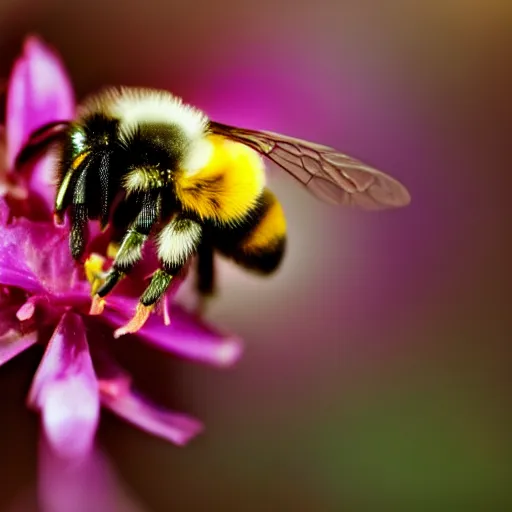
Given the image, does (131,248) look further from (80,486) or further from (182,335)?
(80,486)

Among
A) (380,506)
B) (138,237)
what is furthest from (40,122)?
(380,506)

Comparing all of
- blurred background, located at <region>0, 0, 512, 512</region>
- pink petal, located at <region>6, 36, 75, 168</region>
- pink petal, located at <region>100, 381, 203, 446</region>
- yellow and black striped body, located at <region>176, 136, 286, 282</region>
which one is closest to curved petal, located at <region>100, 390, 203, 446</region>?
pink petal, located at <region>100, 381, 203, 446</region>

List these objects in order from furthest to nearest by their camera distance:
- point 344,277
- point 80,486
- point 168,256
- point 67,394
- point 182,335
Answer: point 344,277, point 80,486, point 182,335, point 168,256, point 67,394

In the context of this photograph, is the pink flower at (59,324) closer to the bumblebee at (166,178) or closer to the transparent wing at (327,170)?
the bumblebee at (166,178)

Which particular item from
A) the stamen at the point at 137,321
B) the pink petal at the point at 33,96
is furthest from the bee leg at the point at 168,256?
the pink petal at the point at 33,96

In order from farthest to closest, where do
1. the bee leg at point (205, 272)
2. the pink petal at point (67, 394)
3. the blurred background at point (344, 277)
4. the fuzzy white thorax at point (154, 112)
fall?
the blurred background at point (344, 277) < the bee leg at point (205, 272) < the fuzzy white thorax at point (154, 112) < the pink petal at point (67, 394)

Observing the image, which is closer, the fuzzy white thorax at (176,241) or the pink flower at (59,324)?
the pink flower at (59,324)

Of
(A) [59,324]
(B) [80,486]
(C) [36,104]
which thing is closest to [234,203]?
(A) [59,324]
